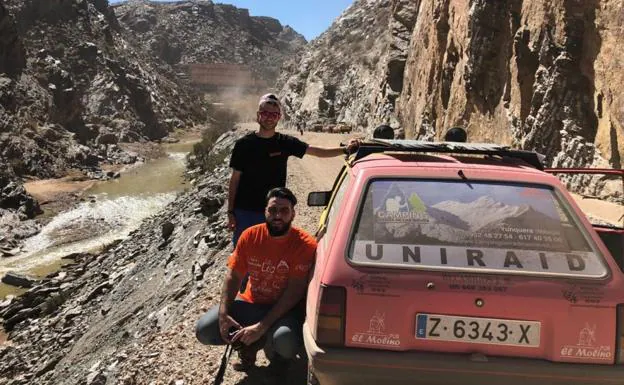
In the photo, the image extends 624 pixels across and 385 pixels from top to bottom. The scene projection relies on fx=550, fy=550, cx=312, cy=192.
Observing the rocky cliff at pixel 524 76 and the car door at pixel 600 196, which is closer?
the car door at pixel 600 196

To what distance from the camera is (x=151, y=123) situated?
7025 centimetres

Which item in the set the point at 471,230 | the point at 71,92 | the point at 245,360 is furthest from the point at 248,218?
the point at 71,92

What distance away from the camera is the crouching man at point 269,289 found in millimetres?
3699

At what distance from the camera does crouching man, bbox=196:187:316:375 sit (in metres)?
3.70

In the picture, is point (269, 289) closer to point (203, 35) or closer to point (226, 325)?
point (226, 325)

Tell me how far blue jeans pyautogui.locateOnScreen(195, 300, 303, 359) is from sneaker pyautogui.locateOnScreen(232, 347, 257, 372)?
20cm

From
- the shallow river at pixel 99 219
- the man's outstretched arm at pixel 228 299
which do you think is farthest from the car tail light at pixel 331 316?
the shallow river at pixel 99 219

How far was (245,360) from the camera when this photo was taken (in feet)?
14.4

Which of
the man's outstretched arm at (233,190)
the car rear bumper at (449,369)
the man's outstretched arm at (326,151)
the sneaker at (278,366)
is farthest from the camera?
the man's outstretched arm at (233,190)

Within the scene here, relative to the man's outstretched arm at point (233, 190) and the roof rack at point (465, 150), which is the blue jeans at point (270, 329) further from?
the roof rack at point (465, 150)

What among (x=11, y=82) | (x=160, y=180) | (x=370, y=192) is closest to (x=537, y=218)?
(x=370, y=192)

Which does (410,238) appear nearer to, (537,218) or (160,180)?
(537,218)

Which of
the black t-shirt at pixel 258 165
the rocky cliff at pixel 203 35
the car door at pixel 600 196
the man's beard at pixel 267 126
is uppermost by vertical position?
the rocky cliff at pixel 203 35

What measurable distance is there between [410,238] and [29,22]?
73.7 m
